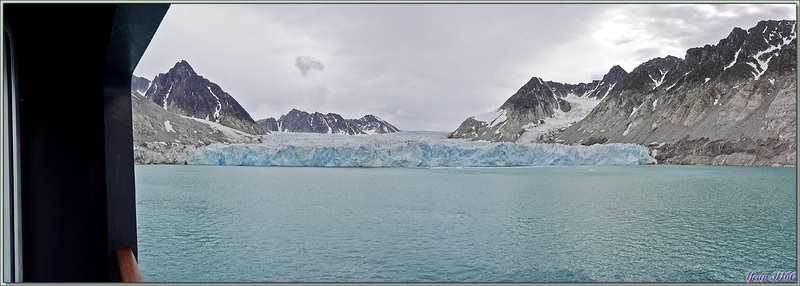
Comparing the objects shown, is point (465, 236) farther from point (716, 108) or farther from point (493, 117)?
point (493, 117)

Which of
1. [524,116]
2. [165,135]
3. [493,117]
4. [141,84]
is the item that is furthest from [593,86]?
[141,84]

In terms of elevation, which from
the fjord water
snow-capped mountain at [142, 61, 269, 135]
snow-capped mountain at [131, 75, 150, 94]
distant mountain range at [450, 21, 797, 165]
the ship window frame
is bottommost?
the fjord water

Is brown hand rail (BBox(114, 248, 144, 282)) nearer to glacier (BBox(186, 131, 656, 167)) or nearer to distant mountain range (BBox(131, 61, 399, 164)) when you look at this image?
distant mountain range (BBox(131, 61, 399, 164))

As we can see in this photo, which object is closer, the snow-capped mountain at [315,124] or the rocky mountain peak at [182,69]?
the rocky mountain peak at [182,69]

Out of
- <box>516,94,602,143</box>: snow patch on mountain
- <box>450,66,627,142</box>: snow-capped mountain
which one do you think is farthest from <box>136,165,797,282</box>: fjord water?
<box>450,66,627,142</box>: snow-capped mountain

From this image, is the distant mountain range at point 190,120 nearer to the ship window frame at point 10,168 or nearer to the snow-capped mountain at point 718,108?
the ship window frame at point 10,168

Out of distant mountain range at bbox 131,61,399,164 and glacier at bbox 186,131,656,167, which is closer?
glacier at bbox 186,131,656,167

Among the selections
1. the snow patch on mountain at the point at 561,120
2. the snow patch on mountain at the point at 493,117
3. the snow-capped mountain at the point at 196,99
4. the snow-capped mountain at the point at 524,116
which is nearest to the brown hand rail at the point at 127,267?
the snow patch on mountain at the point at 561,120
